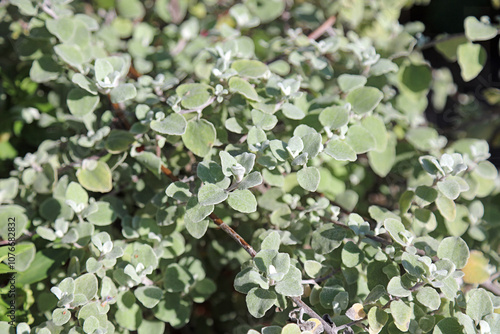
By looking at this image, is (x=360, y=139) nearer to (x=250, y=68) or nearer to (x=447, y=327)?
(x=250, y=68)

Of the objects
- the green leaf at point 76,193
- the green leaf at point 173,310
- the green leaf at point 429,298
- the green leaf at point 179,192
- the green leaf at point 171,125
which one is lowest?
the green leaf at point 173,310

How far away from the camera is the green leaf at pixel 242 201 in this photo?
96 cm

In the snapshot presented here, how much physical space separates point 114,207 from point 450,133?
1310 mm

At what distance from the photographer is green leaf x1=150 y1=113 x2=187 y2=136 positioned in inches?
41.6

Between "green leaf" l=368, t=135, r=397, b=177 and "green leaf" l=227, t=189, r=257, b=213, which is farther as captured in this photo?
"green leaf" l=368, t=135, r=397, b=177

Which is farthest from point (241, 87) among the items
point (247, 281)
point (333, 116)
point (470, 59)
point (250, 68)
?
point (470, 59)

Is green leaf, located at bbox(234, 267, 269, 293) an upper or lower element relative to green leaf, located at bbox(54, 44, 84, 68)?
lower

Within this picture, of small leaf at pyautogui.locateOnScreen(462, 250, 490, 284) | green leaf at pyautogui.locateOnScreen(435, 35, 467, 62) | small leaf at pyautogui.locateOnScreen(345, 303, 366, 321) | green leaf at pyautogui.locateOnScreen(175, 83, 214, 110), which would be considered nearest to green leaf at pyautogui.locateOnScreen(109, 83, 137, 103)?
green leaf at pyautogui.locateOnScreen(175, 83, 214, 110)

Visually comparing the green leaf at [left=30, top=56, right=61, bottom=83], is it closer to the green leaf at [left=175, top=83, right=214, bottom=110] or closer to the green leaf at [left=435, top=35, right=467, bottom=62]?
the green leaf at [left=175, top=83, right=214, bottom=110]

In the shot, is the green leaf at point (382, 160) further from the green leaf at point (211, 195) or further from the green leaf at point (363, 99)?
the green leaf at point (211, 195)

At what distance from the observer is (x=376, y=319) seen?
0.97 m

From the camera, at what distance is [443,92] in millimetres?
1913

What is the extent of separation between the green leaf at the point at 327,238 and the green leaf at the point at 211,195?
257 millimetres

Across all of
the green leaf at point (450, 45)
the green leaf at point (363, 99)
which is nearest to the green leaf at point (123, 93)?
the green leaf at point (363, 99)
